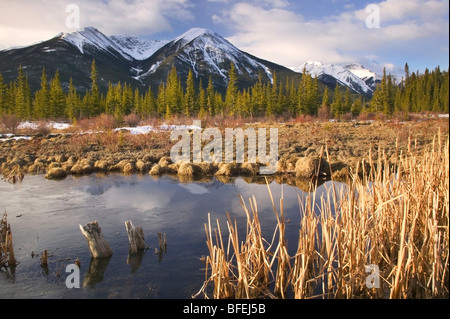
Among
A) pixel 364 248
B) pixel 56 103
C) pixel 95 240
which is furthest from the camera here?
pixel 56 103

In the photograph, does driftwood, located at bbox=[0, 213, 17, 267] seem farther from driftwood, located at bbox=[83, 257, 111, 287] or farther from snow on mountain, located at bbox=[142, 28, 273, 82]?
snow on mountain, located at bbox=[142, 28, 273, 82]

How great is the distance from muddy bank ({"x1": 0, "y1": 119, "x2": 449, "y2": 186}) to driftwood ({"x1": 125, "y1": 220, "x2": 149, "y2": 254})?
763 cm

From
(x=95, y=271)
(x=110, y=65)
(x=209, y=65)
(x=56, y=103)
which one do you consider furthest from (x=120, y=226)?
(x=209, y=65)

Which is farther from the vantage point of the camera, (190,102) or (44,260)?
(190,102)

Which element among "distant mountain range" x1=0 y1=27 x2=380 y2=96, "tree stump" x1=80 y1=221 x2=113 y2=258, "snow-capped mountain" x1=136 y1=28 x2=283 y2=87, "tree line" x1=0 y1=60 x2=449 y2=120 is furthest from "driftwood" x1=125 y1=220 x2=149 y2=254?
"snow-capped mountain" x1=136 y1=28 x2=283 y2=87

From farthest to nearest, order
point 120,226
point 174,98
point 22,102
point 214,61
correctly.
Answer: point 214,61
point 174,98
point 22,102
point 120,226

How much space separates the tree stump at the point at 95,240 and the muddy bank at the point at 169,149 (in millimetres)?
8365

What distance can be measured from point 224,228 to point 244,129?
781 inches

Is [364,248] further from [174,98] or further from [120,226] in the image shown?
[174,98]

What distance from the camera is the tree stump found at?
6648 mm

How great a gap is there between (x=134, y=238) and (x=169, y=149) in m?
14.3

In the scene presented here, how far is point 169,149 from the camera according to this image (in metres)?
21.1

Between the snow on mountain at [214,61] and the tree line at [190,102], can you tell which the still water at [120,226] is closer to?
the tree line at [190,102]
